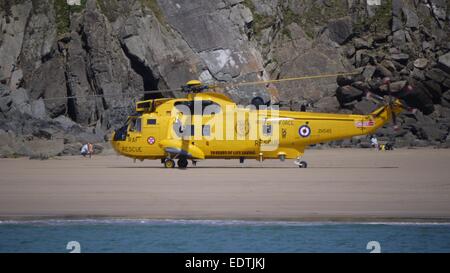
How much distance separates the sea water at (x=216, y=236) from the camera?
1667cm

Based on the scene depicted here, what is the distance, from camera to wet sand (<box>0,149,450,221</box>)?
19.0 m

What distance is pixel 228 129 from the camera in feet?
104

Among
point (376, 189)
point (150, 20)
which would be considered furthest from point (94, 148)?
point (376, 189)

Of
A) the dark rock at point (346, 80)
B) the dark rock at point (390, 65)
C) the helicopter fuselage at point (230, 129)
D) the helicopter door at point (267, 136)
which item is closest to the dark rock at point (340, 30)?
the dark rock at point (390, 65)

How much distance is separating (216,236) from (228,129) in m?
14.3

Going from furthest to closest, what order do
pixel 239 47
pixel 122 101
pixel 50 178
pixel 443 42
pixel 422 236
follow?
pixel 443 42 < pixel 239 47 < pixel 122 101 < pixel 50 178 < pixel 422 236

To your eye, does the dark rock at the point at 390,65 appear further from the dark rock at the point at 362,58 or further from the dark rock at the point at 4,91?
the dark rock at the point at 4,91

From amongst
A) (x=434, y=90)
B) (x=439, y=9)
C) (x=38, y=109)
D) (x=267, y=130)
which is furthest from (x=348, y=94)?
(x=267, y=130)

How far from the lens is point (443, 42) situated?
60406 millimetres

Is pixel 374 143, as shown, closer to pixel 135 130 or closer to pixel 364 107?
pixel 364 107
